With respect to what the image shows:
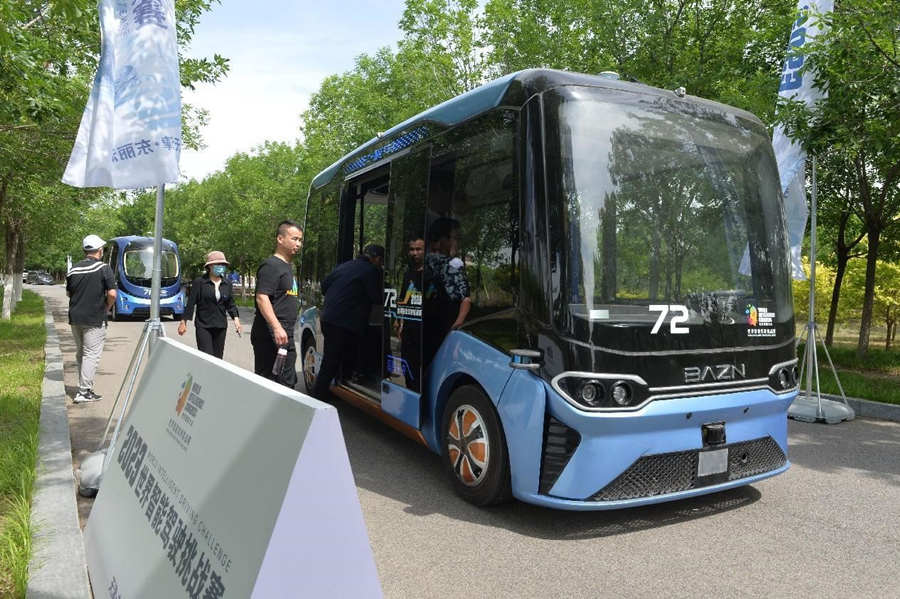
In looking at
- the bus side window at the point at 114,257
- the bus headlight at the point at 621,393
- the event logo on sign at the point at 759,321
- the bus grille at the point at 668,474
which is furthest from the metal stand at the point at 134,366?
the bus side window at the point at 114,257

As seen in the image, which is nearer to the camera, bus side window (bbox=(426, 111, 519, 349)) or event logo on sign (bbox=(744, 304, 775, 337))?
bus side window (bbox=(426, 111, 519, 349))

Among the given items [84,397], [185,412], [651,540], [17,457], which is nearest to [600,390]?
[651,540]

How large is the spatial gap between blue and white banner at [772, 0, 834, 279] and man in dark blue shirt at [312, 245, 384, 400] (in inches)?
192

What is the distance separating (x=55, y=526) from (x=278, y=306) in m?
2.92

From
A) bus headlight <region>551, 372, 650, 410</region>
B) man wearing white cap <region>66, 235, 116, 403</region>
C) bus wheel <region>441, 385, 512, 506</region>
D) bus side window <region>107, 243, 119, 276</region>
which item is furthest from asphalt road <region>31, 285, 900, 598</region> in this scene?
bus side window <region>107, 243, 119, 276</region>

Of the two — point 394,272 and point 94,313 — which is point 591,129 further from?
point 94,313

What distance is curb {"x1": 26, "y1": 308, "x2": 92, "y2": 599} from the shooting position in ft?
10.3

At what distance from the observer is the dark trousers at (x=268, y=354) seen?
6473 millimetres

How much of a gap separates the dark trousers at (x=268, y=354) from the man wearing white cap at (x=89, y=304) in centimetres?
245

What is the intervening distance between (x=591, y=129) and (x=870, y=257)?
1137 centimetres

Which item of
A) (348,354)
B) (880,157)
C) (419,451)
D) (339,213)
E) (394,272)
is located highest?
(880,157)

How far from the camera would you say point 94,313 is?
7852mm

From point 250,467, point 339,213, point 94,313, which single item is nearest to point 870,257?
point 339,213

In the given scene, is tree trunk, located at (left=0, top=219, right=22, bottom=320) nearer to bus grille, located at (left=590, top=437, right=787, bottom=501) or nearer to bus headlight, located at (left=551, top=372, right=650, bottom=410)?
bus headlight, located at (left=551, top=372, right=650, bottom=410)
